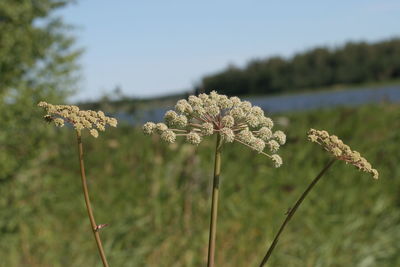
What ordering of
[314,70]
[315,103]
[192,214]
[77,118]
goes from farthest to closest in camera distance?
[314,70], [315,103], [192,214], [77,118]

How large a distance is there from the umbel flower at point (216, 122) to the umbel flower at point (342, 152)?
0.42 ft

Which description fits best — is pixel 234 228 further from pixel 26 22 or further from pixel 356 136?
pixel 356 136

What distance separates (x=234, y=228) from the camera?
23.1ft

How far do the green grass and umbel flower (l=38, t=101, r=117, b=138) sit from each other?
187 inches

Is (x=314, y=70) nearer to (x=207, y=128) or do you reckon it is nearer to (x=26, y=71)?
(x=26, y=71)

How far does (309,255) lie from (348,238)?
2.42ft

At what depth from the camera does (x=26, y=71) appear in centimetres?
726

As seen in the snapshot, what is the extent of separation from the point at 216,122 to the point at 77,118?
46 cm

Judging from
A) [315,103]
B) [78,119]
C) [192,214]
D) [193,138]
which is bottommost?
[192,214]

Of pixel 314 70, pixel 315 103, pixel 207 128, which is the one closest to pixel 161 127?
pixel 207 128

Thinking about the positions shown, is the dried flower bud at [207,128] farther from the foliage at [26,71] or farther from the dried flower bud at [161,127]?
the foliage at [26,71]

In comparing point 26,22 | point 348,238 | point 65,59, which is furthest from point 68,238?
point 348,238

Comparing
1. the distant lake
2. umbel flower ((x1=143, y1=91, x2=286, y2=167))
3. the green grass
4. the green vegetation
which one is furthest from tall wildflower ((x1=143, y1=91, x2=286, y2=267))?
the green vegetation

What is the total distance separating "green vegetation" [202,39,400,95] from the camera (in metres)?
104
